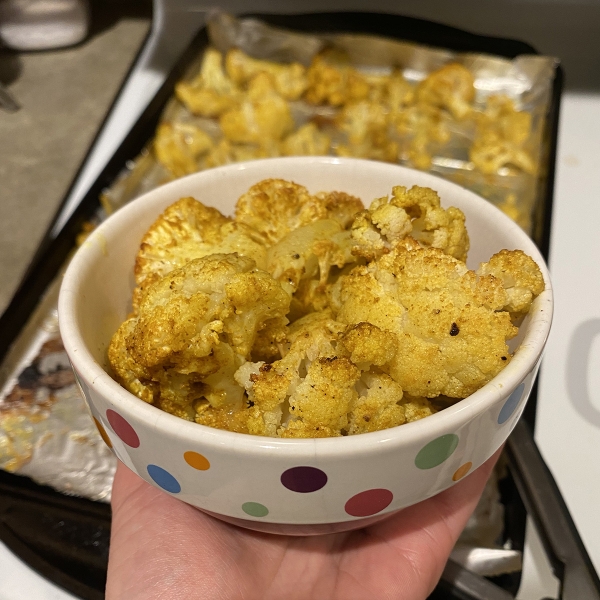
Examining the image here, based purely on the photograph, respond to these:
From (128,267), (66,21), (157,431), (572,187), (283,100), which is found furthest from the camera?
(66,21)

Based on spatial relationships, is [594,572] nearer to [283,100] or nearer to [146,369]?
[146,369]

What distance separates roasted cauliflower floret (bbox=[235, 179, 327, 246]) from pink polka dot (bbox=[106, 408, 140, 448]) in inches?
9.1

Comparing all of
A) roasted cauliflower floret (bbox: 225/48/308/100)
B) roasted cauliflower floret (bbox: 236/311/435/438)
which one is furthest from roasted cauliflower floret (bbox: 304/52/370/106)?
roasted cauliflower floret (bbox: 236/311/435/438)

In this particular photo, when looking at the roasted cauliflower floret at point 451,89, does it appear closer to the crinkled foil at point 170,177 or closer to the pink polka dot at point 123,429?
the crinkled foil at point 170,177

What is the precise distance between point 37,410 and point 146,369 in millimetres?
480

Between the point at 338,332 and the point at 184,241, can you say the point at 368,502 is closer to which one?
the point at 338,332

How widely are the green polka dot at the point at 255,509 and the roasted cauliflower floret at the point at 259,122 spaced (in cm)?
90

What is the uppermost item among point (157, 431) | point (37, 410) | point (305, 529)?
point (157, 431)

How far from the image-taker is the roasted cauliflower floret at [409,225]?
487 millimetres

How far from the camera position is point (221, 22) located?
1.43 metres

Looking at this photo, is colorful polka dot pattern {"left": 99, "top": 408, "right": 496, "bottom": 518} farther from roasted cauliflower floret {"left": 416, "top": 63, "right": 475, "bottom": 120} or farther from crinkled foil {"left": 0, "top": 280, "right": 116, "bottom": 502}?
roasted cauliflower floret {"left": 416, "top": 63, "right": 475, "bottom": 120}

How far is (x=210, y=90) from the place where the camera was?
4.33 feet

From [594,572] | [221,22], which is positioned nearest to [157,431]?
[594,572]

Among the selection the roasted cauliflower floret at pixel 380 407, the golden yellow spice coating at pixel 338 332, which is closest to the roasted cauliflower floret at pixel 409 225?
the golden yellow spice coating at pixel 338 332
